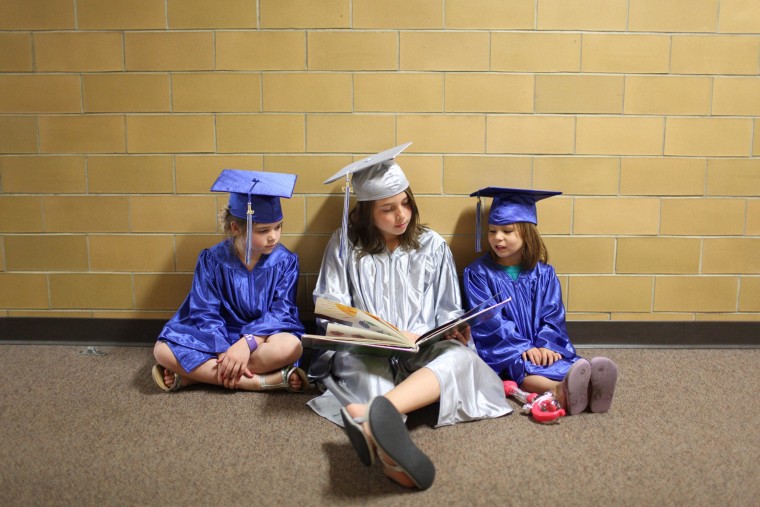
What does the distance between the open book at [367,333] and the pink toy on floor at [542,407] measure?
340mm

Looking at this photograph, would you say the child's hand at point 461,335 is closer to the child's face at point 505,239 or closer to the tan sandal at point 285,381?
the child's face at point 505,239

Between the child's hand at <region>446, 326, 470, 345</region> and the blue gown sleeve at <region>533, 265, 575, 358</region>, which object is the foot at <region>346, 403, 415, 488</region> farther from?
the blue gown sleeve at <region>533, 265, 575, 358</region>

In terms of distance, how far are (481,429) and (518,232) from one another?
83cm

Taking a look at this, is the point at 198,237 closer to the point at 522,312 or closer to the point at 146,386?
the point at 146,386

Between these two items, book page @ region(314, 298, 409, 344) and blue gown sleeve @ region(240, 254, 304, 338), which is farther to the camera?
blue gown sleeve @ region(240, 254, 304, 338)

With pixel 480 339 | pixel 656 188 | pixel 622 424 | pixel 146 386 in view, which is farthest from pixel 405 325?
pixel 656 188

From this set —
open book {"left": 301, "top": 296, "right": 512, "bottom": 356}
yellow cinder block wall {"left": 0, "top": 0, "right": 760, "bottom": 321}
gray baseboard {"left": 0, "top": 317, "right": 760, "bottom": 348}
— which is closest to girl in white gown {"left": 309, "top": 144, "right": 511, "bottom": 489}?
open book {"left": 301, "top": 296, "right": 512, "bottom": 356}

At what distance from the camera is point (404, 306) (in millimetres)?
2145

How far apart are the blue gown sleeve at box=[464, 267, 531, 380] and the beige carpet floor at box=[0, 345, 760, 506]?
0.26 meters

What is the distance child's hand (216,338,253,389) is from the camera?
6.63 ft

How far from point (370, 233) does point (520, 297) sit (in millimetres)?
680

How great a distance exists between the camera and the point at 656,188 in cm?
247

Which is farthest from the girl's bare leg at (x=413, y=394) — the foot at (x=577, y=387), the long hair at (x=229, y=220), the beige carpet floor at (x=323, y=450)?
the long hair at (x=229, y=220)

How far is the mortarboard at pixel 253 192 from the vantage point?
2.02 meters
